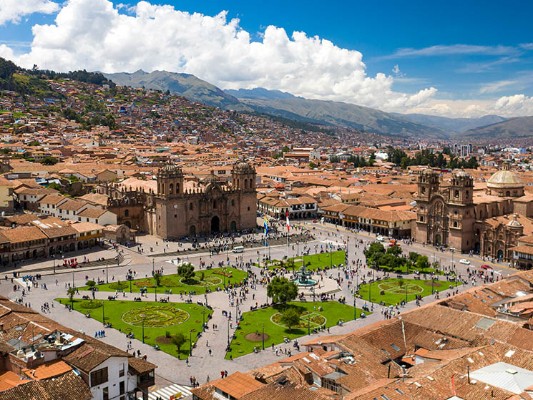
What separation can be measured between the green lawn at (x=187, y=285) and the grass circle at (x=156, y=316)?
486 cm

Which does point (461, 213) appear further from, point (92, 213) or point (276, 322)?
point (92, 213)

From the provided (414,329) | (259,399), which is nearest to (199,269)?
(414,329)

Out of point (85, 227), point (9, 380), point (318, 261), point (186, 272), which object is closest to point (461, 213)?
point (318, 261)

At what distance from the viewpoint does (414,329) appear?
36281 mm

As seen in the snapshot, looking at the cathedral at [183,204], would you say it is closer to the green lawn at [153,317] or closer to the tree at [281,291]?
the green lawn at [153,317]

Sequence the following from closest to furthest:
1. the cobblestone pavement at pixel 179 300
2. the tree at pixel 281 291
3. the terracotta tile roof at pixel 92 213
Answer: the cobblestone pavement at pixel 179 300 < the tree at pixel 281 291 < the terracotta tile roof at pixel 92 213

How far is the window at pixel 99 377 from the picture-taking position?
2472 cm

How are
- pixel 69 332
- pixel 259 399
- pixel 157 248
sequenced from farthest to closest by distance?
1. pixel 157 248
2. pixel 69 332
3. pixel 259 399

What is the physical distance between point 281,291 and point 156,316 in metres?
10.0

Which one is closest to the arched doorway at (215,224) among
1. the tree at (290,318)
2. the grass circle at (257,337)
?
the tree at (290,318)

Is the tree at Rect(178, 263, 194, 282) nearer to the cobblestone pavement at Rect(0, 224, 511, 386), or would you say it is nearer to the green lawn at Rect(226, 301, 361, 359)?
the cobblestone pavement at Rect(0, 224, 511, 386)

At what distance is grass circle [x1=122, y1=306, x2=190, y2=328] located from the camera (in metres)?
42.2

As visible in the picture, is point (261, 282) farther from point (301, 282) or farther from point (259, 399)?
point (259, 399)

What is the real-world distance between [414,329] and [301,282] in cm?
1769
